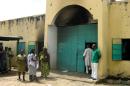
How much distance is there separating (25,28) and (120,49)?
8223mm

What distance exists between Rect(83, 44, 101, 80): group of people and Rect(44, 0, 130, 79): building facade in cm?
24

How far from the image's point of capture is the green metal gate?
54.0ft

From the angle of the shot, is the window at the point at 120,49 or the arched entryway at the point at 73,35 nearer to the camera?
the window at the point at 120,49

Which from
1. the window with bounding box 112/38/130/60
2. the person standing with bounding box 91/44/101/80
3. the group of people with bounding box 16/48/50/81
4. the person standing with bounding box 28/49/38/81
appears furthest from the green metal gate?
the person standing with bounding box 28/49/38/81

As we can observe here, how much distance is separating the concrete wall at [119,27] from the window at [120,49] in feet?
Answer: 0.65

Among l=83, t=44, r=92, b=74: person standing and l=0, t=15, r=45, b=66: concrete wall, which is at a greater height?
l=0, t=15, r=45, b=66: concrete wall

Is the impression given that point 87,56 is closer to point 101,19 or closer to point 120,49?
point 120,49

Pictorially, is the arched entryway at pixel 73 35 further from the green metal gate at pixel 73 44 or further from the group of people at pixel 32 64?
the group of people at pixel 32 64

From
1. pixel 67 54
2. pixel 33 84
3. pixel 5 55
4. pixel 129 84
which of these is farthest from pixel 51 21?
pixel 129 84

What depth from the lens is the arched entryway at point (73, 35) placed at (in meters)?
16.5

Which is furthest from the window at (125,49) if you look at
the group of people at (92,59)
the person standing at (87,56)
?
the person standing at (87,56)

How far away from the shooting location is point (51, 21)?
17.5 m

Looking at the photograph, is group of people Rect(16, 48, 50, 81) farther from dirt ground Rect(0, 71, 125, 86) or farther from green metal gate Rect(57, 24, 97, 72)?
green metal gate Rect(57, 24, 97, 72)

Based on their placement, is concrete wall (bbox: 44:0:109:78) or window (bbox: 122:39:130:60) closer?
concrete wall (bbox: 44:0:109:78)
